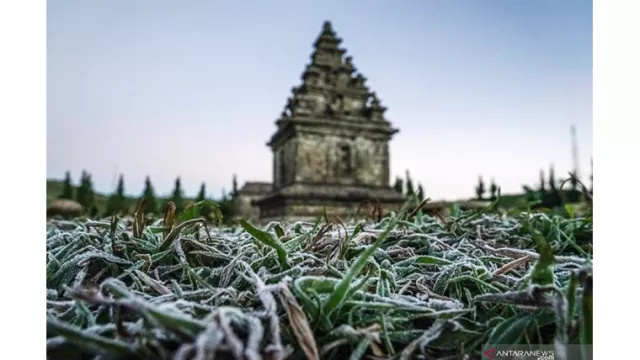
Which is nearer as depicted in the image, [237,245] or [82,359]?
[82,359]

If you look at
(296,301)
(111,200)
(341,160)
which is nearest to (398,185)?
(341,160)

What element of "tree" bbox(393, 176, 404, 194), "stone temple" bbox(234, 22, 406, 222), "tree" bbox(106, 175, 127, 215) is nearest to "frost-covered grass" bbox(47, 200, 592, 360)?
"tree" bbox(106, 175, 127, 215)

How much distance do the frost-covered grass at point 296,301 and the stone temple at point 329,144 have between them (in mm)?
6397

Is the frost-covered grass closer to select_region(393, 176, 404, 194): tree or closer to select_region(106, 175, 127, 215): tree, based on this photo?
select_region(106, 175, 127, 215): tree

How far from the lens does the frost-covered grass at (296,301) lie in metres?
0.37

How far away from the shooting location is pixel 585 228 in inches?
37.9

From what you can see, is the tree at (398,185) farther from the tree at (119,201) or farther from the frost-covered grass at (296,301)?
the frost-covered grass at (296,301)

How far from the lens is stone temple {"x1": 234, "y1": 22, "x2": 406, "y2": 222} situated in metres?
7.41

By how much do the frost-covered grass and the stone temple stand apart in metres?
6.40

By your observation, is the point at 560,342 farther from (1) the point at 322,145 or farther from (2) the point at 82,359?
(1) the point at 322,145

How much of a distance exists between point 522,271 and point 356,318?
0.29 metres

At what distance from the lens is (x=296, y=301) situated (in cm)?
43

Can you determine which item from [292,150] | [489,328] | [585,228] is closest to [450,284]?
[489,328]

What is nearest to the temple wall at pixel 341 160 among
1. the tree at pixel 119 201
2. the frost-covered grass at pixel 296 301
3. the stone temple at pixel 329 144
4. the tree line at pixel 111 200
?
the stone temple at pixel 329 144
